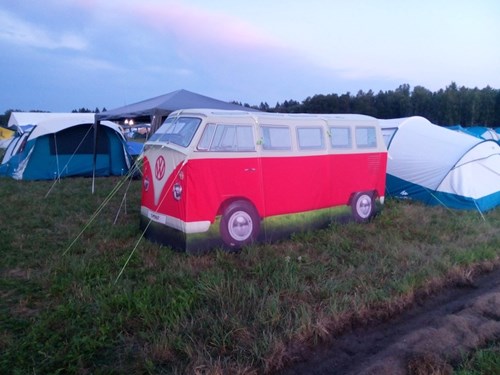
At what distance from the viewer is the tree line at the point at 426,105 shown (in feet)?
146

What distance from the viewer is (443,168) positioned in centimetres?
960

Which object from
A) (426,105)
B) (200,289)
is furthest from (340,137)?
(426,105)

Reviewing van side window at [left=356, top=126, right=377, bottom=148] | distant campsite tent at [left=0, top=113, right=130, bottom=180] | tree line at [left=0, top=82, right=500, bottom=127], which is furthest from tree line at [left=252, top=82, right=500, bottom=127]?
van side window at [left=356, top=126, right=377, bottom=148]

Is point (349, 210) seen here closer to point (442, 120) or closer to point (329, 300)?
point (329, 300)

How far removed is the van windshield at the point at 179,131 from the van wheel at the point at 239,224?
119cm

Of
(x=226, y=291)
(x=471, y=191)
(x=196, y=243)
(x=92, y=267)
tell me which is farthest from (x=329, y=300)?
(x=471, y=191)

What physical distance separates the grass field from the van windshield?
1634 millimetres

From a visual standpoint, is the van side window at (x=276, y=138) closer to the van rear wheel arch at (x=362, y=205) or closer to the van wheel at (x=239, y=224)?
the van wheel at (x=239, y=224)

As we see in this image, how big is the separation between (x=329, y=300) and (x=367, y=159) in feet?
13.4

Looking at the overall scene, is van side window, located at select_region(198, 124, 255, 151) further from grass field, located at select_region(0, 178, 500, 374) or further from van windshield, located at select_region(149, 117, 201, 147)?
grass field, located at select_region(0, 178, 500, 374)

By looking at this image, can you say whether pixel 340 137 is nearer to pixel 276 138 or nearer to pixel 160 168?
pixel 276 138

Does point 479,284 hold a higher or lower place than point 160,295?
lower

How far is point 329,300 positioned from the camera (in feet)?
15.5

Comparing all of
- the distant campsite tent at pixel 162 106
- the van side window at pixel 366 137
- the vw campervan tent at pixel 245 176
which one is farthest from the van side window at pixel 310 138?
the distant campsite tent at pixel 162 106
